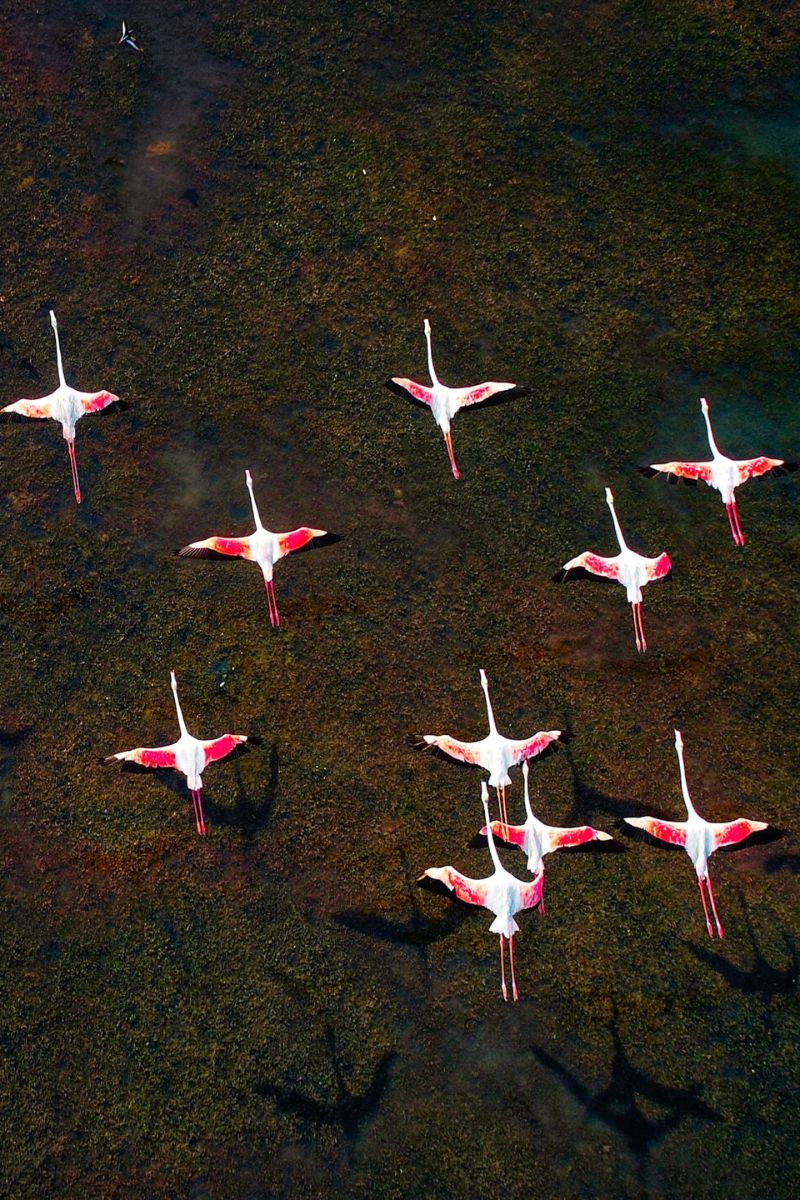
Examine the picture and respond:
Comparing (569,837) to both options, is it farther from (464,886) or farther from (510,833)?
(464,886)

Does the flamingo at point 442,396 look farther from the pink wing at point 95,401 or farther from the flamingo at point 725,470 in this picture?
the pink wing at point 95,401

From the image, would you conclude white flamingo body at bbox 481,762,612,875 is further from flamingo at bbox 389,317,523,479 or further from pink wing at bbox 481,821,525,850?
flamingo at bbox 389,317,523,479

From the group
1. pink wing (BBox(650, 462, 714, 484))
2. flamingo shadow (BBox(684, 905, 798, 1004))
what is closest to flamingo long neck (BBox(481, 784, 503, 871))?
flamingo shadow (BBox(684, 905, 798, 1004))

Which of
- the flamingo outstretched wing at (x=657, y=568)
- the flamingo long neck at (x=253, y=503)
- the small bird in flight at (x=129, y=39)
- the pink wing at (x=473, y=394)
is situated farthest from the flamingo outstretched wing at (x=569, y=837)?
the small bird in flight at (x=129, y=39)

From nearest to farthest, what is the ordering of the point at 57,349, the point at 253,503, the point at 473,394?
the point at 253,503
the point at 473,394
the point at 57,349

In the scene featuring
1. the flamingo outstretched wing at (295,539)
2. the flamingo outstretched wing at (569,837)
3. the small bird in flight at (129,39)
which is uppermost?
the small bird in flight at (129,39)

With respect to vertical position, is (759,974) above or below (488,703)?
below

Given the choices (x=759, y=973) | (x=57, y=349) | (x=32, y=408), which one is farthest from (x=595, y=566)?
(x=57, y=349)
